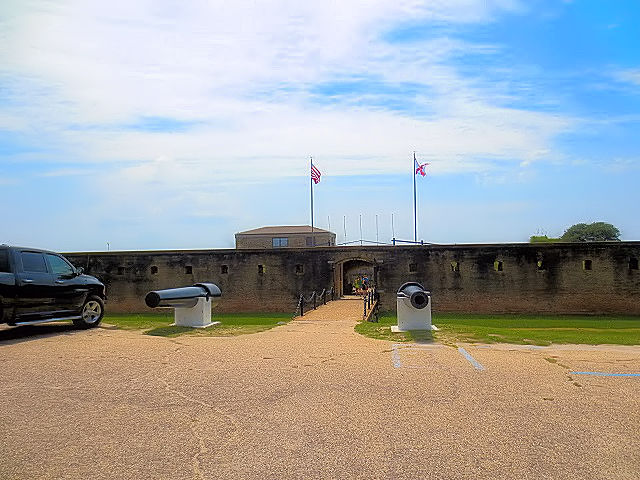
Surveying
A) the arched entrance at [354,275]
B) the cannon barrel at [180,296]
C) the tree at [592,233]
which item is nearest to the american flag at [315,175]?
the arched entrance at [354,275]

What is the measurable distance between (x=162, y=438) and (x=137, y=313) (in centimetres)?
1983

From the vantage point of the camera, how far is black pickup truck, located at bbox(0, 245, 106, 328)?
9914 mm

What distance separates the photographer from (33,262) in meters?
10.6

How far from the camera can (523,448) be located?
4.36 m

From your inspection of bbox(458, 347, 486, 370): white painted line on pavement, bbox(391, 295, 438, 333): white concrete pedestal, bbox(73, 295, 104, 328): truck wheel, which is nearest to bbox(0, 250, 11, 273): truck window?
bbox(73, 295, 104, 328): truck wheel

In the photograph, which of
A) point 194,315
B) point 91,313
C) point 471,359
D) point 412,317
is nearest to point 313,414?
point 471,359

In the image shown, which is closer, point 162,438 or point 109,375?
point 162,438

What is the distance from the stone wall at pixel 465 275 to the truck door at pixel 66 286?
11.6 metres

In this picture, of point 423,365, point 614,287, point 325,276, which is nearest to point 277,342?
point 423,365

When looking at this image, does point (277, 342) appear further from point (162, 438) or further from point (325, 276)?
point (325, 276)

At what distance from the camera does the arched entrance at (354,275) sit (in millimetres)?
24678

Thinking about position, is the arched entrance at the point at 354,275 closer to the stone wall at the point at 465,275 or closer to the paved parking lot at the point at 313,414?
the stone wall at the point at 465,275

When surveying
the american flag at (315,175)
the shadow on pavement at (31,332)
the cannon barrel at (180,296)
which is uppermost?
the american flag at (315,175)

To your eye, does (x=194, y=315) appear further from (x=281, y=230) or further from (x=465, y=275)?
(x=281, y=230)
